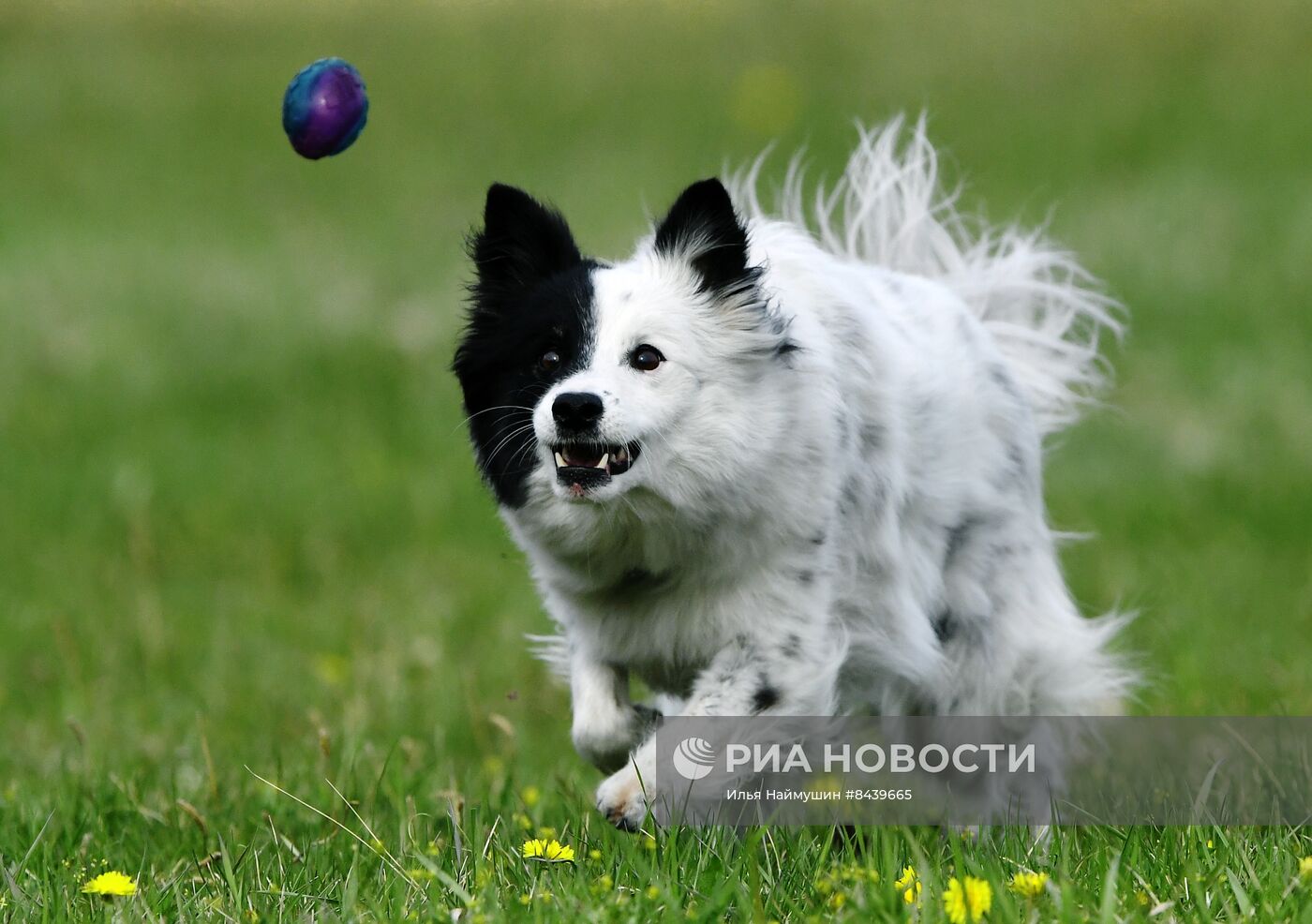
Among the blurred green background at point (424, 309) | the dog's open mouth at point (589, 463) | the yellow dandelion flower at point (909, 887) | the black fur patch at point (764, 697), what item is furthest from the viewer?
the blurred green background at point (424, 309)

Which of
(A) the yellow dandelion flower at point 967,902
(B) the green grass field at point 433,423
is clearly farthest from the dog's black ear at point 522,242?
(A) the yellow dandelion flower at point 967,902

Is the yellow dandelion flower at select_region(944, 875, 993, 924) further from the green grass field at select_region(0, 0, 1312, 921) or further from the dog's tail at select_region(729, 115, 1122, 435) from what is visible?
the dog's tail at select_region(729, 115, 1122, 435)

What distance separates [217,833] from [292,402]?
7381 millimetres

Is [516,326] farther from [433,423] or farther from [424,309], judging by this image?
[424,309]

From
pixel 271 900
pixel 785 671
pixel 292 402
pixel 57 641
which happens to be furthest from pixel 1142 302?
pixel 271 900

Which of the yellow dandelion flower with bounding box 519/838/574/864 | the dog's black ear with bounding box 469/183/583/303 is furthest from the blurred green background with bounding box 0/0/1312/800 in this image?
the yellow dandelion flower with bounding box 519/838/574/864

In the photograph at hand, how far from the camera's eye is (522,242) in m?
4.59

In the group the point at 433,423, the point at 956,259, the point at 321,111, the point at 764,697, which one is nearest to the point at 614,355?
the point at 764,697

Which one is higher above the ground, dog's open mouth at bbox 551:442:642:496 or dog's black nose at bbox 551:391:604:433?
dog's black nose at bbox 551:391:604:433

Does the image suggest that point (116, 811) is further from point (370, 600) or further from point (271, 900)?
point (370, 600)

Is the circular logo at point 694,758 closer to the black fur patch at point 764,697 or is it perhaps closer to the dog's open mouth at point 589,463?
the black fur patch at point 764,697

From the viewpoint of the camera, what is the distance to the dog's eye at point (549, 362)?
14.2ft

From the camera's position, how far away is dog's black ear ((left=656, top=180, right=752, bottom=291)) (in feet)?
14.6

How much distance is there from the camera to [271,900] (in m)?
3.68
